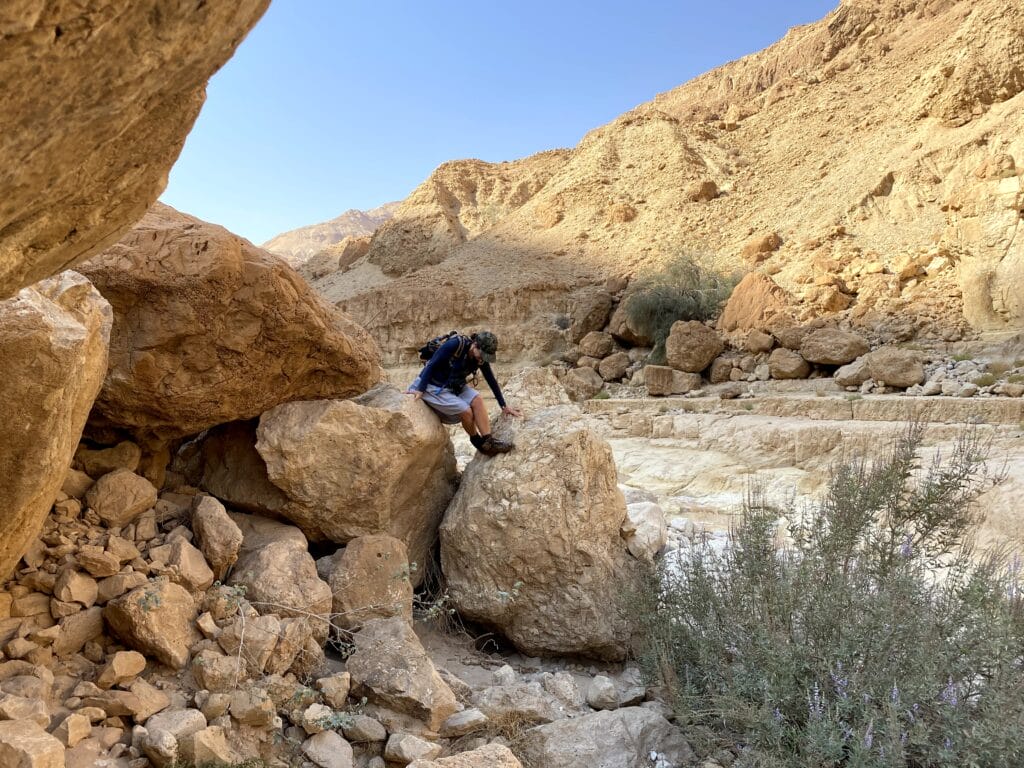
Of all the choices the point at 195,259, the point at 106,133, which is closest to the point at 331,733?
the point at 195,259

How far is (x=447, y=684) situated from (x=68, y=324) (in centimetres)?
261

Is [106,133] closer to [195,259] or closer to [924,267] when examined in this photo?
[195,259]

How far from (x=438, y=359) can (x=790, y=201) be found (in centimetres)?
2024

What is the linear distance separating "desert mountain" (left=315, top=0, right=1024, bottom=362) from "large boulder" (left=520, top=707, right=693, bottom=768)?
1267cm

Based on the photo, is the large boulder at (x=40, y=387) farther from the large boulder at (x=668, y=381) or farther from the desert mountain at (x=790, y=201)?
the desert mountain at (x=790, y=201)

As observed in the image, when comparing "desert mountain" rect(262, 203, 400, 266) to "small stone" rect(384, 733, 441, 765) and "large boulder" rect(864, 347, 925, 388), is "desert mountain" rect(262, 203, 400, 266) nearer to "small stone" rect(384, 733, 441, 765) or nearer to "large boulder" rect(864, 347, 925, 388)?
"large boulder" rect(864, 347, 925, 388)

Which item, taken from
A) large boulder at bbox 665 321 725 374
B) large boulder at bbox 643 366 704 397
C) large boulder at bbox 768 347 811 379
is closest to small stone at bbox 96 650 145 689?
large boulder at bbox 768 347 811 379

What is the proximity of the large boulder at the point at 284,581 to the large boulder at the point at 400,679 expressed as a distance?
10.7 inches

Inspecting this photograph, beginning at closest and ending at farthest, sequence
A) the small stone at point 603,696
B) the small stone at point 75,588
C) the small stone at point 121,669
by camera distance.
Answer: the small stone at point 121,669 < the small stone at point 75,588 < the small stone at point 603,696

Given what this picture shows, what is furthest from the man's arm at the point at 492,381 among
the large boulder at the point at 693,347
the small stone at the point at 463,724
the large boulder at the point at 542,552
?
the large boulder at the point at 693,347

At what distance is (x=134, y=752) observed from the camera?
266cm

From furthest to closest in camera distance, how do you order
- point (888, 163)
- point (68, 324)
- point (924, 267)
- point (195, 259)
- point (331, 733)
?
point (888, 163), point (924, 267), point (195, 259), point (331, 733), point (68, 324)

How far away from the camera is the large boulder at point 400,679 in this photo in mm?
3445

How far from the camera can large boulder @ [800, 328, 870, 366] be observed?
12.9 meters
